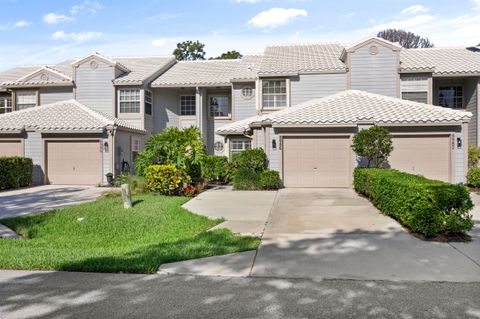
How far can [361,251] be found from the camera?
21.4 ft

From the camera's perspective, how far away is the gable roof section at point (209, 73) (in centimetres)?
2328

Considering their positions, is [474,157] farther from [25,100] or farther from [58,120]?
[25,100]

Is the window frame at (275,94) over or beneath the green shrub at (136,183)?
over

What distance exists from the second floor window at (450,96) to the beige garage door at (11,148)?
2307 cm

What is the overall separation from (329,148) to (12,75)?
2332 cm

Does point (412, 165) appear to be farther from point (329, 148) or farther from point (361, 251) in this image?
point (361, 251)

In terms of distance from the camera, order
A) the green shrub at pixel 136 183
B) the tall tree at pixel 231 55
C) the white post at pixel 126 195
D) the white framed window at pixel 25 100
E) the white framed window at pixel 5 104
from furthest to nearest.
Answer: the tall tree at pixel 231 55, the white framed window at pixel 5 104, the white framed window at pixel 25 100, the green shrub at pixel 136 183, the white post at pixel 126 195

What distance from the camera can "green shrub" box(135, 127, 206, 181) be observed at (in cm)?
1563

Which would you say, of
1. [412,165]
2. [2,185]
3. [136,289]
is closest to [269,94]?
[412,165]

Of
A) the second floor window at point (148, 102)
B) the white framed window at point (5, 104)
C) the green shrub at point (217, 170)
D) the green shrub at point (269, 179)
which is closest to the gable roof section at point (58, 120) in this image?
the second floor window at point (148, 102)

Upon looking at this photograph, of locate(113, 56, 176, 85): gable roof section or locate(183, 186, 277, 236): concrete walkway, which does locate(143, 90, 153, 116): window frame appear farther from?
locate(183, 186, 277, 236): concrete walkway

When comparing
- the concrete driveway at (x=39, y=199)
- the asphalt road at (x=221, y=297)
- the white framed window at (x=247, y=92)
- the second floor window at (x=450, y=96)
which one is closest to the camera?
the asphalt road at (x=221, y=297)

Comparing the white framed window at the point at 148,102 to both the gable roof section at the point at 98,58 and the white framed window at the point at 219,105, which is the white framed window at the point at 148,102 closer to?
the gable roof section at the point at 98,58

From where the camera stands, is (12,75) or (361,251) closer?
(361,251)
